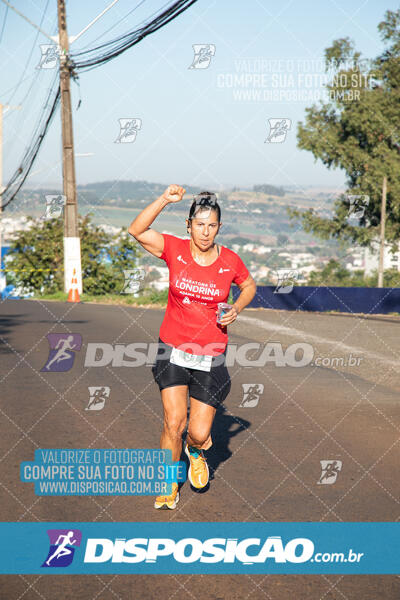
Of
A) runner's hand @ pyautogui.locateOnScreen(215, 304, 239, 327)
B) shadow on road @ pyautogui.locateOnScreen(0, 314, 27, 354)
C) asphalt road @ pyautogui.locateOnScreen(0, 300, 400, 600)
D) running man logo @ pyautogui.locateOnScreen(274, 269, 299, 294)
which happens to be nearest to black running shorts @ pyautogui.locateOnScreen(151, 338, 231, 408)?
A: runner's hand @ pyautogui.locateOnScreen(215, 304, 239, 327)

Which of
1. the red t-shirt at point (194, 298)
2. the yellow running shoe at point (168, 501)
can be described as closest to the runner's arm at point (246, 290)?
the red t-shirt at point (194, 298)

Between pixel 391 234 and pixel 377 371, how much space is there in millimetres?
39452

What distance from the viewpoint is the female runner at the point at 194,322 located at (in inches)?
198

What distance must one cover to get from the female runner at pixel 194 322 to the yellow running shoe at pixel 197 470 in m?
0.18

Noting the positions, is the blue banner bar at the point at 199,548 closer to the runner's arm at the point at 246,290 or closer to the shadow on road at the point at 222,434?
the shadow on road at the point at 222,434

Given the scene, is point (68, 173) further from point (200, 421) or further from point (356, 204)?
point (200, 421)

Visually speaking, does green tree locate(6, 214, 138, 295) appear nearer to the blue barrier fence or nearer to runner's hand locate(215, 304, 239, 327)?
the blue barrier fence

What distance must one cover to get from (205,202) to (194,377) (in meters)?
1.22

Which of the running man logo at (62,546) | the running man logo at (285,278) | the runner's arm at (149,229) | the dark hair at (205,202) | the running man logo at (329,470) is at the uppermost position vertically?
the dark hair at (205,202)

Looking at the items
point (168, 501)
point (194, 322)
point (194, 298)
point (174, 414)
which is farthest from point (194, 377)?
point (168, 501)

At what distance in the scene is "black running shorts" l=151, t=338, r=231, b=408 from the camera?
510 cm

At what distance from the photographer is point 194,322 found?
505cm

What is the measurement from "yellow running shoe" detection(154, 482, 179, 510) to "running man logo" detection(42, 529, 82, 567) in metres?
0.66

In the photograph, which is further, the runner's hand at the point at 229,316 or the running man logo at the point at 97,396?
the running man logo at the point at 97,396
